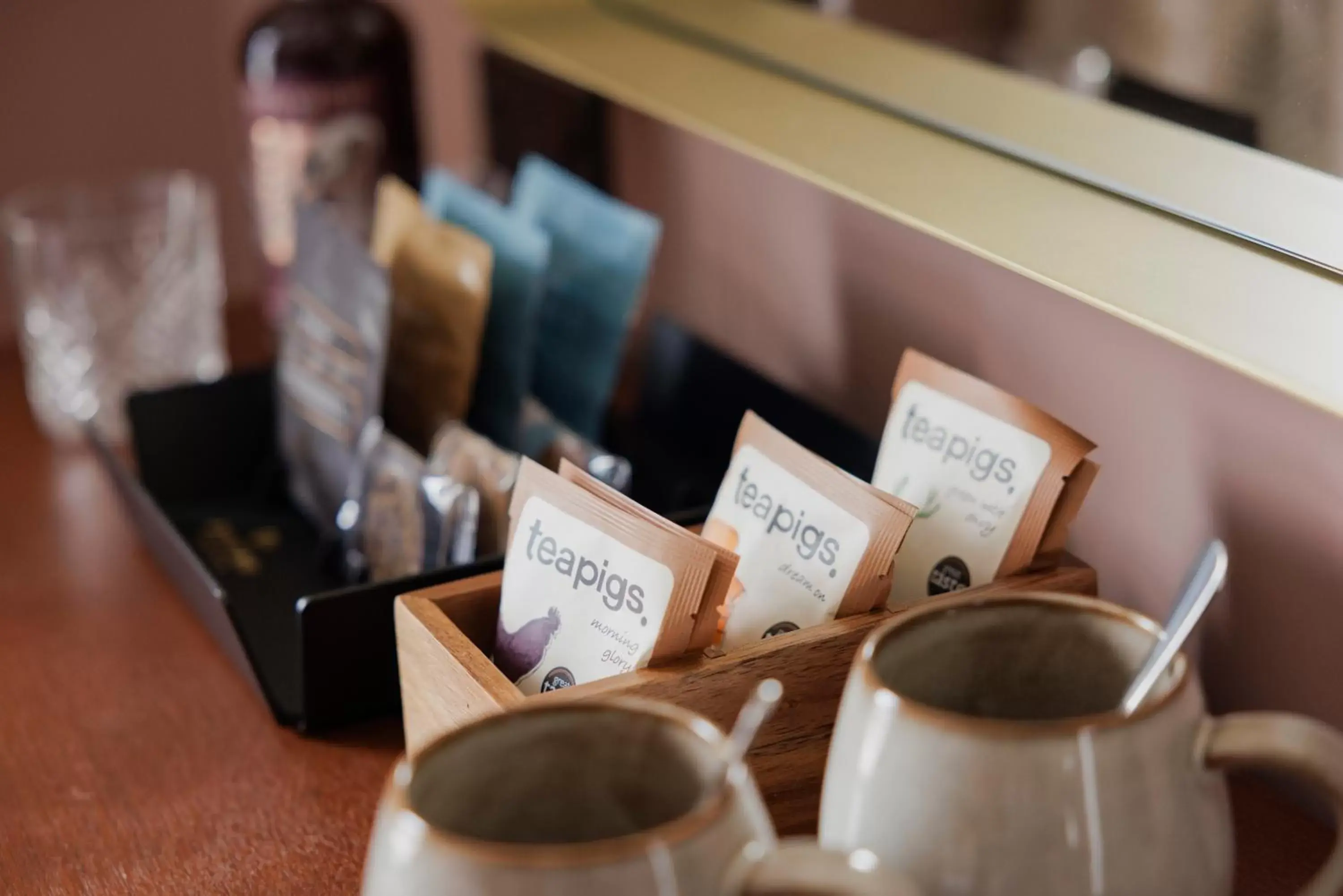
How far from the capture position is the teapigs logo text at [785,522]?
63 cm

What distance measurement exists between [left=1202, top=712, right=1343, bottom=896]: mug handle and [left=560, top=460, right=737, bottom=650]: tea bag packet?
20 centimetres

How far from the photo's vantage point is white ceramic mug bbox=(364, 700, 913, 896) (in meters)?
0.38

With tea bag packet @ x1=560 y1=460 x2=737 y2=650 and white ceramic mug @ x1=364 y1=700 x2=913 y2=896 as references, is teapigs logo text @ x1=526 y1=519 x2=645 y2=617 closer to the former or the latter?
tea bag packet @ x1=560 y1=460 x2=737 y2=650

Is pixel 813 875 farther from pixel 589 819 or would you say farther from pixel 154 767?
pixel 154 767

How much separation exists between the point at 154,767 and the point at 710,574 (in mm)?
330

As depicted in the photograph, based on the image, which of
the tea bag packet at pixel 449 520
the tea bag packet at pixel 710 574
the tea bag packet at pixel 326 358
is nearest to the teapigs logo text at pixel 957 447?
the tea bag packet at pixel 710 574

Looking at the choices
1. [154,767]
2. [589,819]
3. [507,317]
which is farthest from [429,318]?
[589,819]

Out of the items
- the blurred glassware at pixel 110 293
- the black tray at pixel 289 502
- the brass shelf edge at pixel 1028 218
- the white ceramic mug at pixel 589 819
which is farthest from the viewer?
the blurred glassware at pixel 110 293

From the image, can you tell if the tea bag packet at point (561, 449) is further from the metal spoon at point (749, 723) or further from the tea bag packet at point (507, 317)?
the metal spoon at point (749, 723)

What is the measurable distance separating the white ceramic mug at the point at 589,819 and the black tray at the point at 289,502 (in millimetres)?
276

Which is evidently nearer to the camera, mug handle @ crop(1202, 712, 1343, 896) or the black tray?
mug handle @ crop(1202, 712, 1343, 896)

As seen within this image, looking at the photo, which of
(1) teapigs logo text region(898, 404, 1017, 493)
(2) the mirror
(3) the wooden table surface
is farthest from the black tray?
(2) the mirror

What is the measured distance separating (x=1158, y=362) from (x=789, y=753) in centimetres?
25

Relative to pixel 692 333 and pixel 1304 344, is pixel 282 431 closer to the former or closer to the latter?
pixel 692 333
